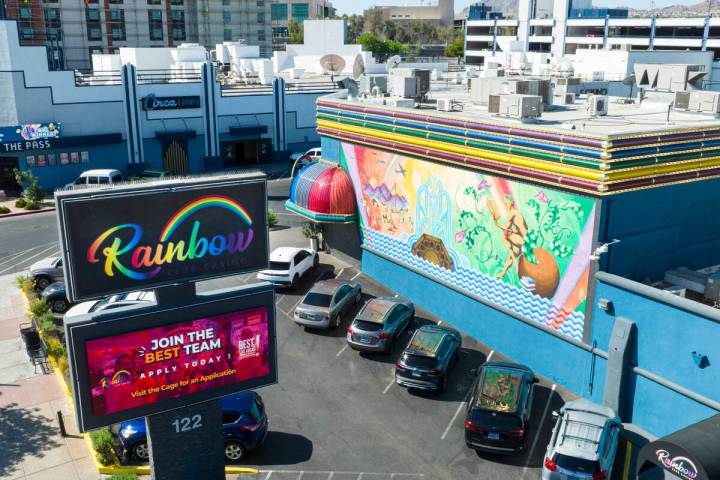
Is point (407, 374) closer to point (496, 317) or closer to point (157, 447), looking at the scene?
point (496, 317)

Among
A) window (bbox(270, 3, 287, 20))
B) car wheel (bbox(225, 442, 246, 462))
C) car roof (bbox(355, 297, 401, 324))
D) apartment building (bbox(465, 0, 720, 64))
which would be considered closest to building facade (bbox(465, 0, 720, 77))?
apartment building (bbox(465, 0, 720, 64))

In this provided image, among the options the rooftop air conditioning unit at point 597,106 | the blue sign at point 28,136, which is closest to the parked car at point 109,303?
the rooftop air conditioning unit at point 597,106

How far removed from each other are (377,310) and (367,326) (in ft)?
3.39

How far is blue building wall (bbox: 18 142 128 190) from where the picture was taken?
47.6m

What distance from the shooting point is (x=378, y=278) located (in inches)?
1278

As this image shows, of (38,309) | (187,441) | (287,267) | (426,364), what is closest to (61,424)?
(187,441)

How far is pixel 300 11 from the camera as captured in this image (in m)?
191

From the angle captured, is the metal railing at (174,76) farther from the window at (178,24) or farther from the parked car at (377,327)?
the window at (178,24)

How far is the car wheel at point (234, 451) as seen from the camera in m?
18.8

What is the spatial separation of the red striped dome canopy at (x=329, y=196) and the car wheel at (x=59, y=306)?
38.6 feet

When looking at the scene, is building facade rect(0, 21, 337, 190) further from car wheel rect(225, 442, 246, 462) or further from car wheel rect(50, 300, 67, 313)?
car wheel rect(225, 442, 246, 462)

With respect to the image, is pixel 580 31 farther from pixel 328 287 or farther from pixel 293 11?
pixel 328 287

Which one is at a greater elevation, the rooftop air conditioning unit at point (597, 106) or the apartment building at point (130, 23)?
the apartment building at point (130, 23)

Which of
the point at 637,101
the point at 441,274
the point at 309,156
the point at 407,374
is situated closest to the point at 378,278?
the point at 441,274
